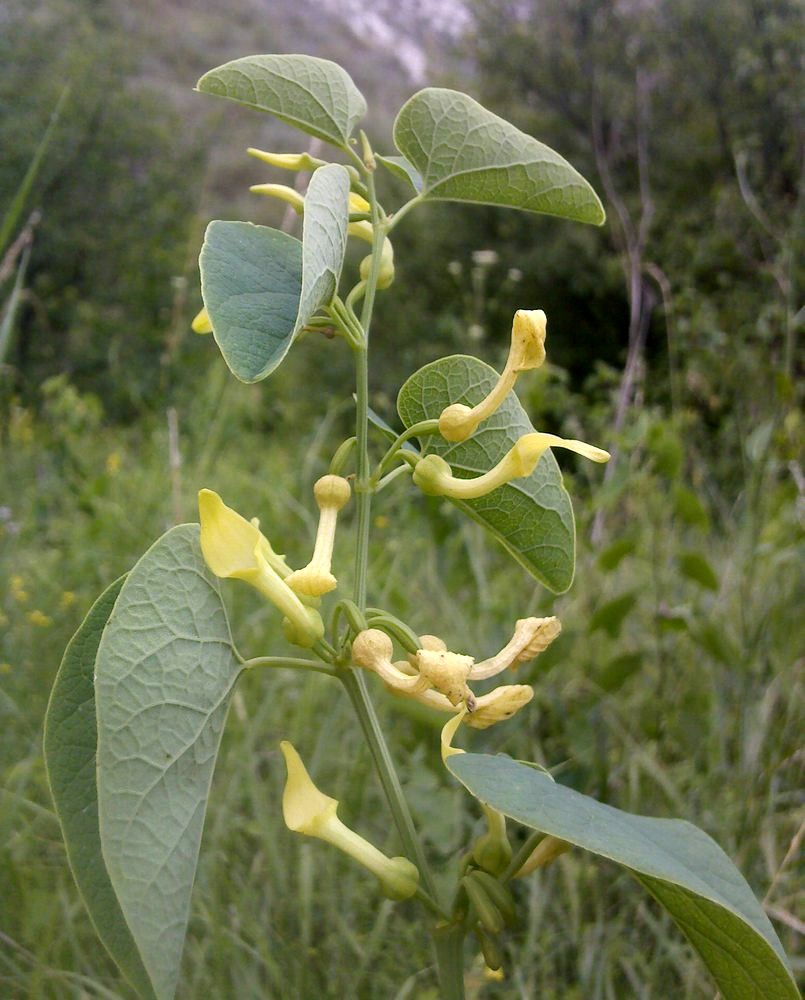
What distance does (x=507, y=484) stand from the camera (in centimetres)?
55

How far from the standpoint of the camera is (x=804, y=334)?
422 cm

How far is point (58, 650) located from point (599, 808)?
102 cm

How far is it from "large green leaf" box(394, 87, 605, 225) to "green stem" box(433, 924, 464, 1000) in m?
0.41

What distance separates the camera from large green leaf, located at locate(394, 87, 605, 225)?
1.67 feet

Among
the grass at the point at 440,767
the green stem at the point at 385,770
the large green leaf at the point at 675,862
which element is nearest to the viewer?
the large green leaf at the point at 675,862

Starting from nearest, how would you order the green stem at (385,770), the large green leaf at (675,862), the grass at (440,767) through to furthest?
the large green leaf at (675,862) → the green stem at (385,770) → the grass at (440,767)

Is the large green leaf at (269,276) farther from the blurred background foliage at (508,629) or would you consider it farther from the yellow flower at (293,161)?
the blurred background foliage at (508,629)

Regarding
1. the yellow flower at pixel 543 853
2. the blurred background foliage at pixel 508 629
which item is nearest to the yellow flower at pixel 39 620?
the blurred background foliage at pixel 508 629

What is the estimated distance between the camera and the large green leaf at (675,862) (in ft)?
1.23

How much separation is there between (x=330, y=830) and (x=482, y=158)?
1.24ft

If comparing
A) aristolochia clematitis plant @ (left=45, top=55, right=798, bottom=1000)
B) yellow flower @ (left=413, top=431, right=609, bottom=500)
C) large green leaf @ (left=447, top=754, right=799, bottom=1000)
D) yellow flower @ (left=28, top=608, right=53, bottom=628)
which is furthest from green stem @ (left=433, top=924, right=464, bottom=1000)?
yellow flower @ (left=28, top=608, right=53, bottom=628)

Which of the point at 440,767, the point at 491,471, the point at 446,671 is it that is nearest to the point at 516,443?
the point at 491,471

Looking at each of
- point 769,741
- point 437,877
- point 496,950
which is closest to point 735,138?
point 769,741

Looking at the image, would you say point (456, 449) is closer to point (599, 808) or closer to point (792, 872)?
point (599, 808)
